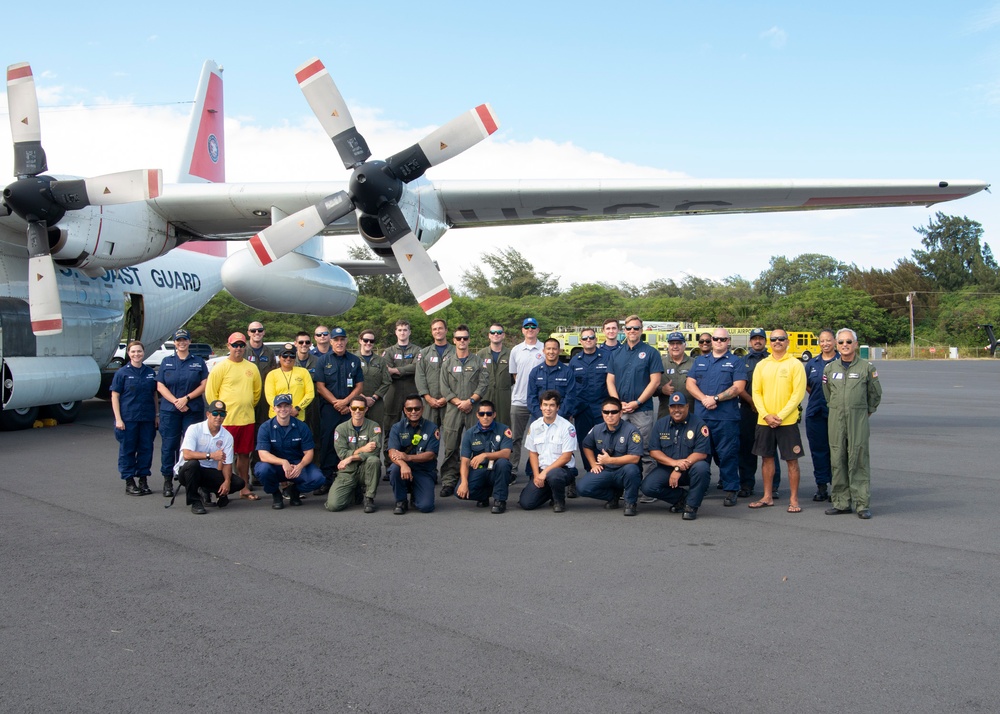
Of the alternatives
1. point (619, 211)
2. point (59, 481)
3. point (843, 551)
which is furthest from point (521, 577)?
point (619, 211)

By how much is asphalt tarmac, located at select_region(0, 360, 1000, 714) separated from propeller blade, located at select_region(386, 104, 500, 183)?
166 inches

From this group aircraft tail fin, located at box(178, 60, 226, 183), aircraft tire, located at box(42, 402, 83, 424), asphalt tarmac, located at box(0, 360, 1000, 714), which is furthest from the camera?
aircraft tail fin, located at box(178, 60, 226, 183)

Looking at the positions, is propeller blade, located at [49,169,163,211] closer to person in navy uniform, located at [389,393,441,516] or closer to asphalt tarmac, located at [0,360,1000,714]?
asphalt tarmac, located at [0,360,1000,714]

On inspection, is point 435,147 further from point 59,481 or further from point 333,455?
point 59,481

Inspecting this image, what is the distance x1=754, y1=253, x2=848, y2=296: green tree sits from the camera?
7588 centimetres

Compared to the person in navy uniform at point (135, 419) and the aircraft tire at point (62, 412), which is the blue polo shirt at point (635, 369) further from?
the aircraft tire at point (62, 412)

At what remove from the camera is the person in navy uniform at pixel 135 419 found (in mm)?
7512

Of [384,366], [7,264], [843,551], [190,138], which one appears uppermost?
[190,138]

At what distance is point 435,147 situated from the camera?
908 centimetres

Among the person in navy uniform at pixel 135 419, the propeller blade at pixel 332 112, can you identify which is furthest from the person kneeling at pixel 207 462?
the propeller blade at pixel 332 112

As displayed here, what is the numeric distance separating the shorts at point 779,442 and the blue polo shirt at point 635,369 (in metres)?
1.17

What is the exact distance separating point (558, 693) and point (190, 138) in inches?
545

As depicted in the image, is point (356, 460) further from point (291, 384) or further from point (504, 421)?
point (504, 421)

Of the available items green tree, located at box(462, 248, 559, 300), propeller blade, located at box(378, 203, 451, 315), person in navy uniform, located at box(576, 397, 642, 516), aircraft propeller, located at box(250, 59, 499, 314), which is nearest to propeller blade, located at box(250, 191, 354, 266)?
aircraft propeller, located at box(250, 59, 499, 314)
